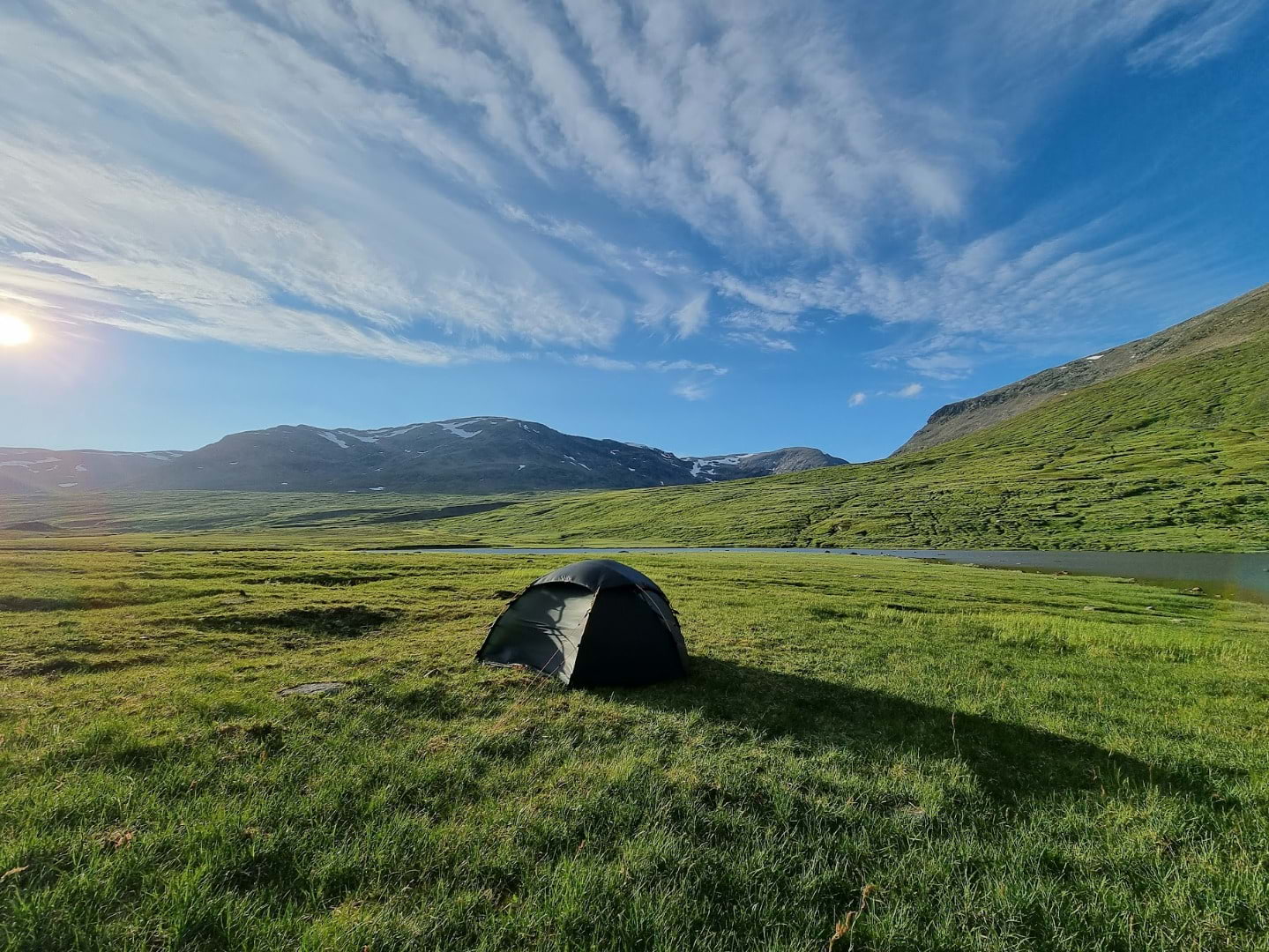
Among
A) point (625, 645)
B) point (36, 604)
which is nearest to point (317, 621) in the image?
point (36, 604)

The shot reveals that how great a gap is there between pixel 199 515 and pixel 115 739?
740ft

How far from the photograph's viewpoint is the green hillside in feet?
276

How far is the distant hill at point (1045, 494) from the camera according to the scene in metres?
84.3

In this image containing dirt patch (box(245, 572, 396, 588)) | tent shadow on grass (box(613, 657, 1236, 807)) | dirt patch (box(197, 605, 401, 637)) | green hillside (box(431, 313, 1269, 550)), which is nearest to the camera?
tent shadow on grass (box(613, 657, 1236, 807))

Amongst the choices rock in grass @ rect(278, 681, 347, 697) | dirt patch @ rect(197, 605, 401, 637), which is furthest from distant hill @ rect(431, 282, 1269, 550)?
rock in grass @ rect(278, 681, 347, 697)

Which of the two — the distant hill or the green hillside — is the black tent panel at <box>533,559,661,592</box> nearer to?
the distant hill

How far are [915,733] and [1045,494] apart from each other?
124854 millimetres

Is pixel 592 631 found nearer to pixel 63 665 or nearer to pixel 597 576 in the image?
pixel 597 576

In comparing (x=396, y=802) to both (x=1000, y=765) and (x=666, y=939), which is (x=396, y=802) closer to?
(x=666, y=939)

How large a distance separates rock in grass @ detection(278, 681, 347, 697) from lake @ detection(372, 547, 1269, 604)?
58077 millimetres

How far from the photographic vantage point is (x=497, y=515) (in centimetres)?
17638

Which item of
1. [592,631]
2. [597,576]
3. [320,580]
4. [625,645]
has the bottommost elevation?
[320,580]

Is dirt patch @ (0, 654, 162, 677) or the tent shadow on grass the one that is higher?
the tent shadow on grass

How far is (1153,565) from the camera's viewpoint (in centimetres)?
5894
